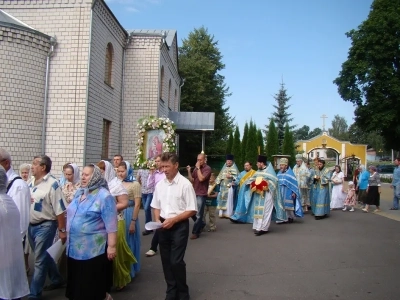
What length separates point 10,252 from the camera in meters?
3.61

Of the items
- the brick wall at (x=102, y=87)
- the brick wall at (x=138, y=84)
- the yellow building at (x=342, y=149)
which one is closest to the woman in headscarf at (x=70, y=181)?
the brick wall at (x=102, y=87)

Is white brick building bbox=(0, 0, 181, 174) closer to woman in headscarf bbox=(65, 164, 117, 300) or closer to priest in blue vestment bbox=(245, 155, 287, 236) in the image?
priest in blue vestment bbox=(245, 155, 287, 236)

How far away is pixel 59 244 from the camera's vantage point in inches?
184

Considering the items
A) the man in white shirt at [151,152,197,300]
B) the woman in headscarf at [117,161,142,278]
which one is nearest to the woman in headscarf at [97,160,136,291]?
the woman in headscarf at [117,161,142,278]

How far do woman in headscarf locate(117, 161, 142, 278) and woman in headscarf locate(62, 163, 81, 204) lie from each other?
757mm

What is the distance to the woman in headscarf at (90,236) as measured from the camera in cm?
411

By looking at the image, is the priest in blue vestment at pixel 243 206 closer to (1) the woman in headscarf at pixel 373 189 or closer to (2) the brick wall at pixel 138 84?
(1) the woman in headscarf at pixel 373 189

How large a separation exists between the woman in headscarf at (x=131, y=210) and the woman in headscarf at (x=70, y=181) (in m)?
0.76

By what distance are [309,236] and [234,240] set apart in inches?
77.7

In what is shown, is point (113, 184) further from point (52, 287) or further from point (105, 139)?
point (105, 139)

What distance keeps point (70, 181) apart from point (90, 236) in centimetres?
229

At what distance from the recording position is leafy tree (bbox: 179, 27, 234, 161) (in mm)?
36938

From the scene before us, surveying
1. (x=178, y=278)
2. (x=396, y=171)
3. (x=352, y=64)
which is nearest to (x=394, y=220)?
(x=396, y=171)

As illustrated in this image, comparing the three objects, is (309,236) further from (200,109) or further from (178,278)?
(200,109)
